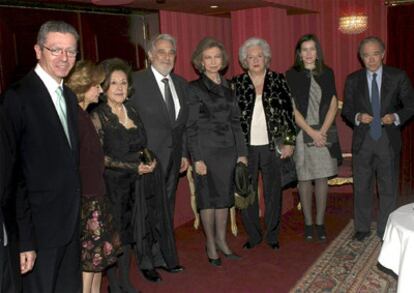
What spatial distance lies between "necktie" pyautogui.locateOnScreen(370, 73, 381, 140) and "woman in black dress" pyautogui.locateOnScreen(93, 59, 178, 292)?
1.97 meters

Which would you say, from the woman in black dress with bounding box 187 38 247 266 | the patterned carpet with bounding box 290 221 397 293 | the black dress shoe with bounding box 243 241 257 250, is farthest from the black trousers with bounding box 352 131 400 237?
the woman in black dress with bounding box 187 38 247 266

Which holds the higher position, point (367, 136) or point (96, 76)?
point (96, 76)

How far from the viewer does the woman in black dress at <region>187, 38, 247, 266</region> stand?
4363 mm

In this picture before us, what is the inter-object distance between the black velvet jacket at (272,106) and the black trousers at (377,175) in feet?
2.20

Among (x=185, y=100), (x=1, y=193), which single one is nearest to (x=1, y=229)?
(x=1, y=193)

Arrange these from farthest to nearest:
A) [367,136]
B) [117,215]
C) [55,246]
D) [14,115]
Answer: [367,136] < [117,215] < [55,246] < [14,115]

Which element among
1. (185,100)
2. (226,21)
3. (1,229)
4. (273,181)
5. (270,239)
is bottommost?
(270,239)

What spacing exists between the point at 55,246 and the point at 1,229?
46 centimetres

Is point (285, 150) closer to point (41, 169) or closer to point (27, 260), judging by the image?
point (41, 169)

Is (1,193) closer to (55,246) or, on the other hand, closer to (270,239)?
(55,246)

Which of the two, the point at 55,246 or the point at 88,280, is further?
the point at 88,280

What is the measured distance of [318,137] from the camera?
479 cm

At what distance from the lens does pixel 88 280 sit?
327 cm

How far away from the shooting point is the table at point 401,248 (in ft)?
8.39
